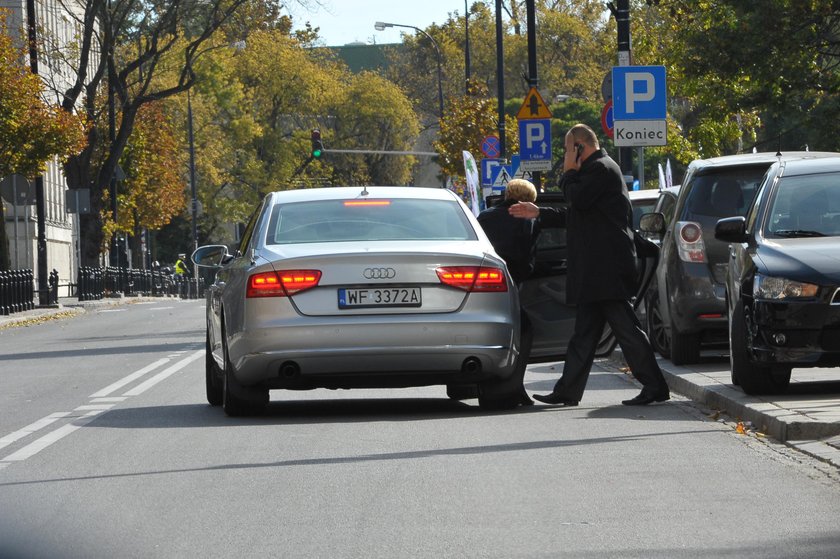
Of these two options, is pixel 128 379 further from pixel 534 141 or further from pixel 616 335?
pixel 534 141

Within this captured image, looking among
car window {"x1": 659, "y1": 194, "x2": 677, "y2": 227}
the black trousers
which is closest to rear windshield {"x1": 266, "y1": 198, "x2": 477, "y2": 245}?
the black trousers

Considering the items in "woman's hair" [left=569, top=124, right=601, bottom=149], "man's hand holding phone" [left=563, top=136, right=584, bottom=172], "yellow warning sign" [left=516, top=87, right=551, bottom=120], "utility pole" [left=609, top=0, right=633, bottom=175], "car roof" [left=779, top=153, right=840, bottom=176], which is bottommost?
"car roof" [left=779, top=153, right=840, bottom=176]

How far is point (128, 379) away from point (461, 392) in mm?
4568

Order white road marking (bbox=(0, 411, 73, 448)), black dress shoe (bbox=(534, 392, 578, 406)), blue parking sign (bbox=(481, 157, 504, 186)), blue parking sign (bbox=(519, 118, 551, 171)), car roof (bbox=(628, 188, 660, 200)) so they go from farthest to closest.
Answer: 1. blue parking sign (bbox=(481, 157, 504, 186))
2. blue parking sign (bbox=(519, 118, 551, 171))
3. car roof (bbox=(628, 188, 660, 200))
4. black dress shoe (bbox=(534, 392, 578, 406))
5. white road marking (bbox=(0, 411, 73, 448))

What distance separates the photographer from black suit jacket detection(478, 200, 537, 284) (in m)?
12.5

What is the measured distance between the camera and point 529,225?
1259 centimetres

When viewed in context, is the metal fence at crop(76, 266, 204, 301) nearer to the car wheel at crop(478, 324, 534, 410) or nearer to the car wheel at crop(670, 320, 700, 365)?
the car wheel at crop(670, 320, 700, 365)

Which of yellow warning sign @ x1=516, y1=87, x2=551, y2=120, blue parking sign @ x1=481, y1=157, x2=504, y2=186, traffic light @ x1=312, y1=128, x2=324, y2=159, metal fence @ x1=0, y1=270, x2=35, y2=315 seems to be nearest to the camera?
yellow warning sign @ x1=516, y1=87, x2=551, y2=120

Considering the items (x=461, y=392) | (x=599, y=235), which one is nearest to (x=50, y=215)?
(x=461, y=392)

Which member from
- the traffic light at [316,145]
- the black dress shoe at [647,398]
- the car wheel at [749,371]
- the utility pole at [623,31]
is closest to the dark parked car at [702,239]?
the black dress shoe at [647,398]

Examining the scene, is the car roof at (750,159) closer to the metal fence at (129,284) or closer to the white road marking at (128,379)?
the white road marking at (128,379)

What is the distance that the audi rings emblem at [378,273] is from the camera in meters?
11.4

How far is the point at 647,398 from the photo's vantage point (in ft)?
40.6

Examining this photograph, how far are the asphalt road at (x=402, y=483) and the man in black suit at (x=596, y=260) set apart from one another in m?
0.34
